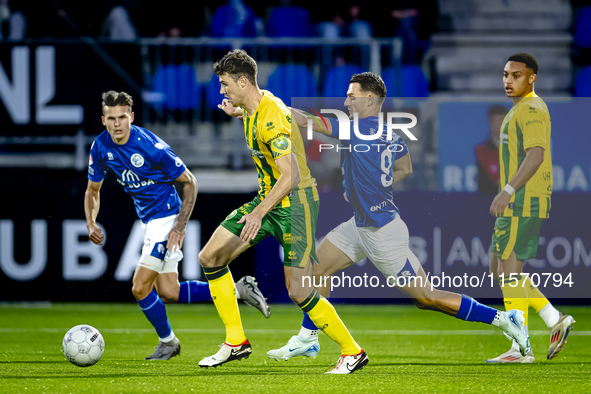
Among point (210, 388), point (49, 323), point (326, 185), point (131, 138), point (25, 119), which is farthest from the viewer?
point (25, 119)

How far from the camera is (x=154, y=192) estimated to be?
6488mm

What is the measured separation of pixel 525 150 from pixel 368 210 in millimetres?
1259

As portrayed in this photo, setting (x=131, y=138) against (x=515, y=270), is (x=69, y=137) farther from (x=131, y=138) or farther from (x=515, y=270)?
(x=515, y=270)

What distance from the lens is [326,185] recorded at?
941cm

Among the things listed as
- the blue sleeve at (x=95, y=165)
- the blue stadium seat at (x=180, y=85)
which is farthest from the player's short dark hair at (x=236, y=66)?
the blue stadium seat at (x=180, y=85)

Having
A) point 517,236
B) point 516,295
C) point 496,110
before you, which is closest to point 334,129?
point 517,236

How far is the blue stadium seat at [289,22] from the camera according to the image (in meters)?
11.1

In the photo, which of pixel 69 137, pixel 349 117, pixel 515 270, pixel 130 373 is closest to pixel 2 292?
pixel 69 137

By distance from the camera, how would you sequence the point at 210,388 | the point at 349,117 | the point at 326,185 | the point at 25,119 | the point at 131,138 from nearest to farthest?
the point at 210,388 → the point at 349,117 → the point at 131,138 → the point at 326,185 → the point at 25,119

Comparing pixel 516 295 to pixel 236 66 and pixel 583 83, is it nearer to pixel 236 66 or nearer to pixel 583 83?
pixel 236 66

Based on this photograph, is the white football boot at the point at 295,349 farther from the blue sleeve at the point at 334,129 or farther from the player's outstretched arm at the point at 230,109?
the player's outstretched arm at the point at 230,109

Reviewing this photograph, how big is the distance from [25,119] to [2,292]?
2050 millimetres

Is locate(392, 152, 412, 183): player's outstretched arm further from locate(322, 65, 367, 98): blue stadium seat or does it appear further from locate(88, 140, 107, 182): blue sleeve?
locate(322, 65, 367, 98): blue stadium seat

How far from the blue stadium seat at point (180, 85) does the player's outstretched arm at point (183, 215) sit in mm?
4156
